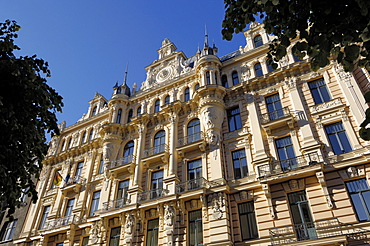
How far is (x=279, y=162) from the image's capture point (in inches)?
704

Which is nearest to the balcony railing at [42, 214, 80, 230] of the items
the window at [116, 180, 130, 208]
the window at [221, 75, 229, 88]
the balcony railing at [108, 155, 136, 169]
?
the window at [116, 180, 130, 208]

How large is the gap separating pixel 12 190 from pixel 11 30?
6.65 metres

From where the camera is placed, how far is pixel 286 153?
18609 mm

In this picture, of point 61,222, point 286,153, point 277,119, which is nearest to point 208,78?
point 277,119

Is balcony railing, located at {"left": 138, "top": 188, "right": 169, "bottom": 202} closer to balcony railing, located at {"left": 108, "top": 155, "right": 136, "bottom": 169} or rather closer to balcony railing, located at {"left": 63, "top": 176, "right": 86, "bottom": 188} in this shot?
balcony railing, located at {"left": 108, "top": 155, "right": 136, "bottom": 169}

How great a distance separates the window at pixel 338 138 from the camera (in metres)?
17.0

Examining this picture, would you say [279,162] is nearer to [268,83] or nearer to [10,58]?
[268,83]

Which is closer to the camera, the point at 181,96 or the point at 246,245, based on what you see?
the point at 246,245

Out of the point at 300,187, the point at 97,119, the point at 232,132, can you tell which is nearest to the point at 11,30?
the point at 232,132

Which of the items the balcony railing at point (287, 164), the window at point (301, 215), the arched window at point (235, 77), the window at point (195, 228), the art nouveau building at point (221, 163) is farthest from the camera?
the arched window at point (235, 77)

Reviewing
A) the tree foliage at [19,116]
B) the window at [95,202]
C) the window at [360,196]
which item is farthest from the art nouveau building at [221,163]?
the tree foliage at [19,116]

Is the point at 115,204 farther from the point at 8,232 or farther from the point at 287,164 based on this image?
the point at 8,232

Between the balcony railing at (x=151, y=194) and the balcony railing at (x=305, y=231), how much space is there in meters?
7.90

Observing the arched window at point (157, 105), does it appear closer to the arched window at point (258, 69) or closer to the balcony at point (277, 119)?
Answer: the arched window at point (258, 69)
